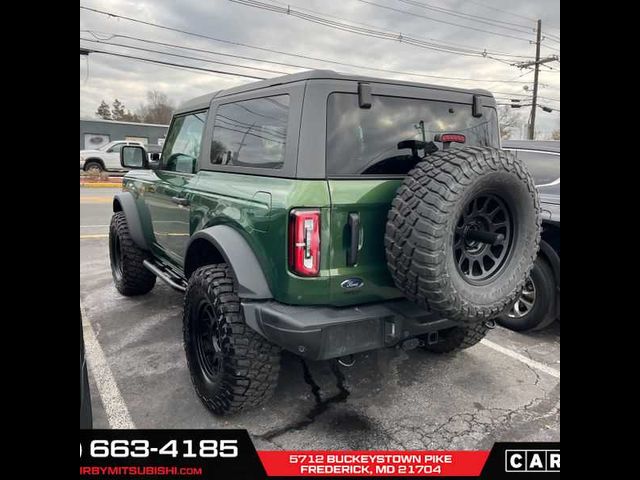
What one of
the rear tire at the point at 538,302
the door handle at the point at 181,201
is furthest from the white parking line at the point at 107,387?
the rear tire at the point at 538,302

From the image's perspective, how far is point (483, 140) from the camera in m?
3.03

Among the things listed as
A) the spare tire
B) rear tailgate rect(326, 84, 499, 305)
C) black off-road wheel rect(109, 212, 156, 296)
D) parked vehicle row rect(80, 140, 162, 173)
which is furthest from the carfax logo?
parked vehicle row rect(80, 140, 162, 173)

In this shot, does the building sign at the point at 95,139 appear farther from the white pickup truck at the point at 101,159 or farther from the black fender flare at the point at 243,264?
the black fender flare at the point at 243,264

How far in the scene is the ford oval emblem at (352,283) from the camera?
7.64ft

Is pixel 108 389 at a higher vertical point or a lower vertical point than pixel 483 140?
lower

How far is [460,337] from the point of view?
133 inches

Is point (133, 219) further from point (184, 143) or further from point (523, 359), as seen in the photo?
point (523, 359)

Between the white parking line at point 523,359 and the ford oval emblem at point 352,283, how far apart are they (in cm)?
193

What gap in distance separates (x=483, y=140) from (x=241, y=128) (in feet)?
5.27

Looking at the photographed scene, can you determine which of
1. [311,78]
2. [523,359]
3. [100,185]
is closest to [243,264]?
[311,78]

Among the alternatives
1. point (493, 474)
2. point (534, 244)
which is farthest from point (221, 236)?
point (493, 474)

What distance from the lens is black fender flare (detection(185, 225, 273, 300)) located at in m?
2.40

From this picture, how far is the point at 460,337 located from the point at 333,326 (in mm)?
1519

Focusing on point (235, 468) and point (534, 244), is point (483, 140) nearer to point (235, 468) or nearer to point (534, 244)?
point (534, 244)
